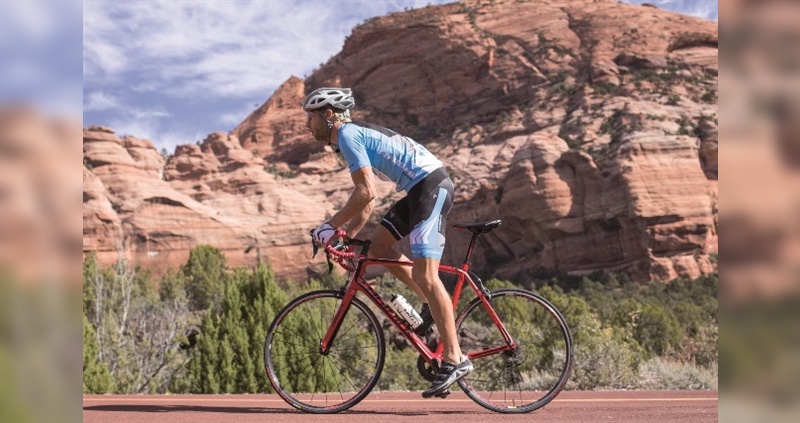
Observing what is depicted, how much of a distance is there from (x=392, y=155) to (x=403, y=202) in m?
0.33

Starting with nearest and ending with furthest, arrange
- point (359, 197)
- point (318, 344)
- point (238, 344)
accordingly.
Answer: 1. point (359, 197)
2. point (318, 344)
3. point (238, 344)

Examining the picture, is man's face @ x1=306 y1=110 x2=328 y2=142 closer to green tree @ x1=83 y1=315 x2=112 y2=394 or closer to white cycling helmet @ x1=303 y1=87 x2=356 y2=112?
white cycling helmet @ x1=303 y1=87 x2=356 y2=112

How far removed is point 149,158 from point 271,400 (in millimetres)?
80535

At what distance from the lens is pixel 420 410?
5.33 metres

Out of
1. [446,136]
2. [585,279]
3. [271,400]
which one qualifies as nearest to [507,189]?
[585,279]

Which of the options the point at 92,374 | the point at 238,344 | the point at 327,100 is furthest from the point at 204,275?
the point at 327,100

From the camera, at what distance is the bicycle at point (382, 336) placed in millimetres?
4992

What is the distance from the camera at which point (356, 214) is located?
4.87 metres

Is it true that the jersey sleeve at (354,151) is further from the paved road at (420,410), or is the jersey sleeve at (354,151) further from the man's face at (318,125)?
the paved road at (420,410)

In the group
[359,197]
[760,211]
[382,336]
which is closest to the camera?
[760,211]

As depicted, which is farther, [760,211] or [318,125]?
[318,125]

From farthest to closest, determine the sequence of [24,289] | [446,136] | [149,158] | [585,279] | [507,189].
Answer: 1. [446,136]
2. [149,158]
3. [507,189]
4. [585,279]
5. [24,289]

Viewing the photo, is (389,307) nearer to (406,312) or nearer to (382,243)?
(406,312)

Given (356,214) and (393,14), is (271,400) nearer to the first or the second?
(356,214)
